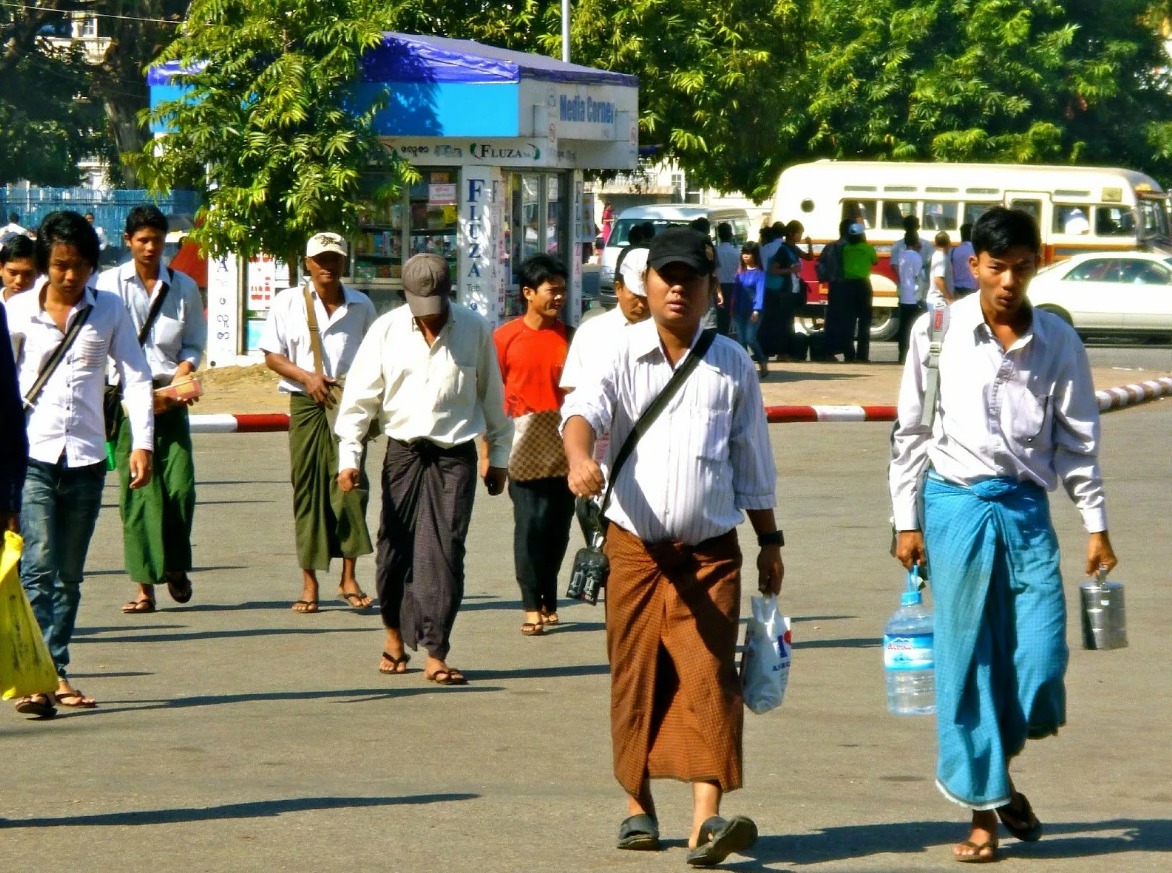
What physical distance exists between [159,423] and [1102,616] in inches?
204

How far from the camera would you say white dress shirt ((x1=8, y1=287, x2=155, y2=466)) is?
7168mm

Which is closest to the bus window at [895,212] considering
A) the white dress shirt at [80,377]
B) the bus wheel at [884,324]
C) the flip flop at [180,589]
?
the bus wheel at [884,324]

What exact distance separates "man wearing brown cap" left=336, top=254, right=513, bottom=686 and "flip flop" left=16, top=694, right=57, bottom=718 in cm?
146

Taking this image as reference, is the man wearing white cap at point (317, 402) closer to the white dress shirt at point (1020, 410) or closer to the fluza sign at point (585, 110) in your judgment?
the white dress shirt at point (1020, 410)

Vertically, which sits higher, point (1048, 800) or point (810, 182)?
point (810, 182)

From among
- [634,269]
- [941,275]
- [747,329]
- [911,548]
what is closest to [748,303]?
[747,329]

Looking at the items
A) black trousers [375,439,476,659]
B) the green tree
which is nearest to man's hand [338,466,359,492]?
black trousers [375,439,476,659]

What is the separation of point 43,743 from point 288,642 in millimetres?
2127

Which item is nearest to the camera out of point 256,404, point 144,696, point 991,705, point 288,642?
point 991,705

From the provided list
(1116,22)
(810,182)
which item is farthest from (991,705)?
(1116,22)

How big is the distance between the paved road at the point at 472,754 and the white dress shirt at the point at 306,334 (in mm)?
1188

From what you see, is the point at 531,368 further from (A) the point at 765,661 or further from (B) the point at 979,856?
(B) the point at 979,856

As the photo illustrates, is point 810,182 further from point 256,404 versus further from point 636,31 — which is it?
point 256,404

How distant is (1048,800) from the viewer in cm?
599
